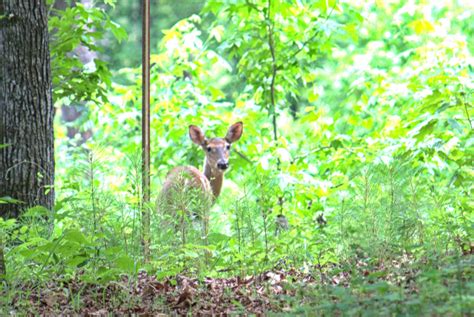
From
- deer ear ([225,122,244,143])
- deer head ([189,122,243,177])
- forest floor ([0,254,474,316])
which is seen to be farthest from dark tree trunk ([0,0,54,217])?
deer ear ([225,122,244,143])

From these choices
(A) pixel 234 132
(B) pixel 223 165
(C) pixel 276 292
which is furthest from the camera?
(A) pixel 234 132

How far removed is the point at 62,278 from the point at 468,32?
10.9 meters

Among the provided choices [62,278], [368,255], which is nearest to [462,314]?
[368,255]

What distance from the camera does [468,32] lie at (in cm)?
1340

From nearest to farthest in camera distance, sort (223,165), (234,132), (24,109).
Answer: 1. (24,109)
2. (223,165)
3. (234,132)

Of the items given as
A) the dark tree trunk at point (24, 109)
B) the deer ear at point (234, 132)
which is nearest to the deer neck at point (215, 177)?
the deer ear at point (234, 132)

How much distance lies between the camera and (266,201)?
4.41 metres

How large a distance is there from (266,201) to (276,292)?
84 centimetres

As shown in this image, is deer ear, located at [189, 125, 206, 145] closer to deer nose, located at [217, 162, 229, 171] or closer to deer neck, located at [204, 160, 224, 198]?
deer neck, located at [204, 160, 224, 198]

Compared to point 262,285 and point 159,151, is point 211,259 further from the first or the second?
point 159,151

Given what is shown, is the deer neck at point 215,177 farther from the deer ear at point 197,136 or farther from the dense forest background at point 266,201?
the dense forest background at point 266,201

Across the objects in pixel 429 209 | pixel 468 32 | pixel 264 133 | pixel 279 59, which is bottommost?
pixel 429 209

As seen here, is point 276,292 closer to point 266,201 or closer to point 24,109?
point 266,201

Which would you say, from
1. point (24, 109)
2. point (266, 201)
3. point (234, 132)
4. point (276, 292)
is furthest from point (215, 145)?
point (276, 292)
